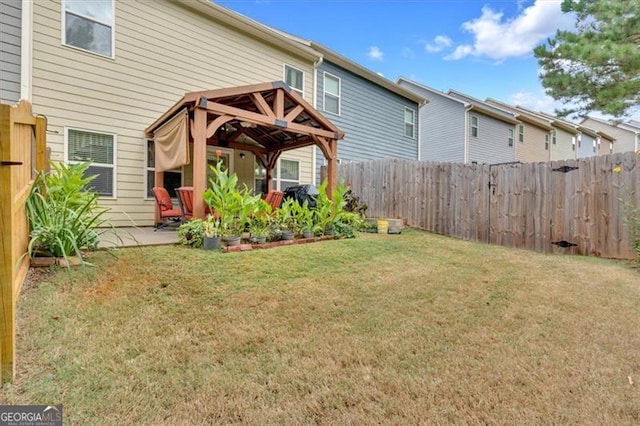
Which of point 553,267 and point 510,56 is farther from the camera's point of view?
point 510,56

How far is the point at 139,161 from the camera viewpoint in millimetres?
7711

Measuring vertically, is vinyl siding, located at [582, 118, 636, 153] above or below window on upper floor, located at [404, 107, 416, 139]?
above

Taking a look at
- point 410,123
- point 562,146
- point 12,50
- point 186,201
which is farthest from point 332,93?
point 562,146

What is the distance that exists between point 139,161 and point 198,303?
5.89m

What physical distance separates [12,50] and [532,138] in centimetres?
2533

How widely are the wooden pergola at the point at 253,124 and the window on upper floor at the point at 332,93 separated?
3.47 meters

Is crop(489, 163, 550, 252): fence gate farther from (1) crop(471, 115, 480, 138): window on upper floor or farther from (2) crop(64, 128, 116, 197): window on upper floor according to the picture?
(1) crop(471, 115, 480, 138): window on upper floor

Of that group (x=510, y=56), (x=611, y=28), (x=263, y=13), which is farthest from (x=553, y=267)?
(x=510, y=56)

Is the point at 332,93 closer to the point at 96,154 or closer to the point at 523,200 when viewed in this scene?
the point at 523,200

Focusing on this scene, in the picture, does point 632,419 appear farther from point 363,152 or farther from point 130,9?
point 363,152

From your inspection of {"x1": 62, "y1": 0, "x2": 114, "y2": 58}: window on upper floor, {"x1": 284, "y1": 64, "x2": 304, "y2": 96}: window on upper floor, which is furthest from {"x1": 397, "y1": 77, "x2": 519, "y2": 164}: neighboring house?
{"x1": 62, "y1": 0, "x2": 114, "y2": 58}: window on upper floor

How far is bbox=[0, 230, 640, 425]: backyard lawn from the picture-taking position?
183 cm

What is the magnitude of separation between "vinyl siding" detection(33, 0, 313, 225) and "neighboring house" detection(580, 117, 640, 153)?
34317mm

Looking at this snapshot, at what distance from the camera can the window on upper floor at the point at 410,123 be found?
1504 cm
